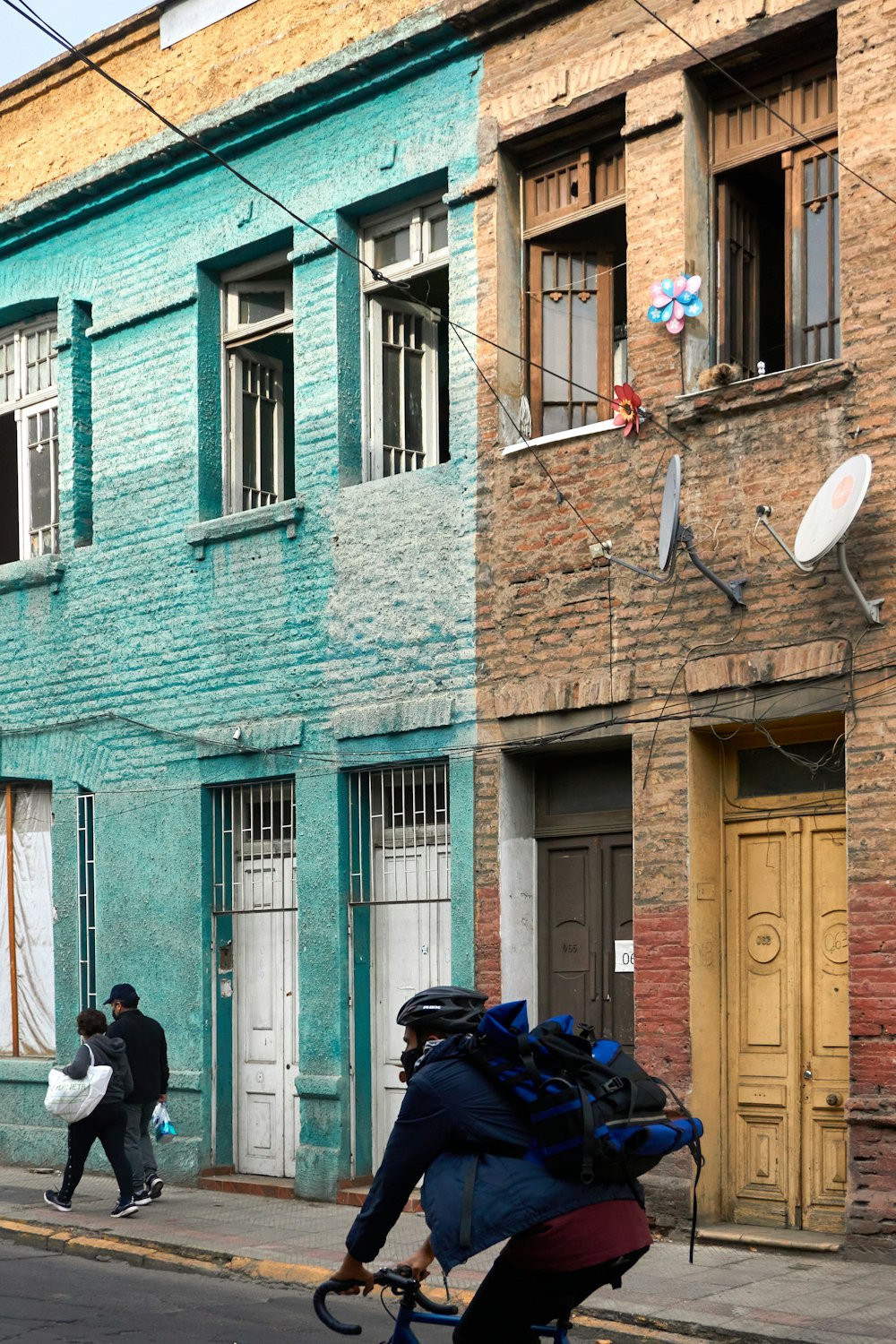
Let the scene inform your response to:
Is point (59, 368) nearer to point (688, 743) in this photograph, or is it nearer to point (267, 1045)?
point (267, 1045)

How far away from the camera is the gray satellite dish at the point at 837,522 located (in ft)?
32.7

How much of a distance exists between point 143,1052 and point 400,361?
18.2 ft

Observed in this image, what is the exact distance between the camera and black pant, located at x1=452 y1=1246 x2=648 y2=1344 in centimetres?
474

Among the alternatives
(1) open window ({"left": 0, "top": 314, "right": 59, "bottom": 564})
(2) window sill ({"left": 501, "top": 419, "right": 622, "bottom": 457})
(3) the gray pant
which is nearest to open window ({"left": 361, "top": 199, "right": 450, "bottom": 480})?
(2) window sill ({"left": 501, "top": 419, "right": 622, "bottom": 457})

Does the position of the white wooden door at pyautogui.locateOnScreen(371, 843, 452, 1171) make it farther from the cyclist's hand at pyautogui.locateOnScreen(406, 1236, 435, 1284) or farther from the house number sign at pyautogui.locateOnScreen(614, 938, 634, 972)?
the cyclist's hand at pyautogui.locateOnScreen(406, 1236, 435, 1284)

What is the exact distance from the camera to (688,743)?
11.5m

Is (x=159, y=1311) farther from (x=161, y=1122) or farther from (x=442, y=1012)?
(x=442, y=1012)

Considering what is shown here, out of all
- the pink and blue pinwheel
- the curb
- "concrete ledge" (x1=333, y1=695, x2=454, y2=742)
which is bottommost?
the curb

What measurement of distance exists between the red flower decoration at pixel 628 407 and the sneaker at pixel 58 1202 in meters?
6.65

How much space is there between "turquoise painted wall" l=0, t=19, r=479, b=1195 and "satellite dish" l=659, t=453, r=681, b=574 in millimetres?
2027

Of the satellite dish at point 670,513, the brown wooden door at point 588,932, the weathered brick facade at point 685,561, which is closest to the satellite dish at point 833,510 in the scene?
the weathered brick facade at point 685,561

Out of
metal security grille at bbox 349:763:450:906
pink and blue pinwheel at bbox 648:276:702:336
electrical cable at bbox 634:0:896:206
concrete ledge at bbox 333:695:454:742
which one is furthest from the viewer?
metal security grille at bbox 349:763:450:906

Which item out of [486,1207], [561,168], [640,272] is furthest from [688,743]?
[486,1207]

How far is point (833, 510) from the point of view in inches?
401
